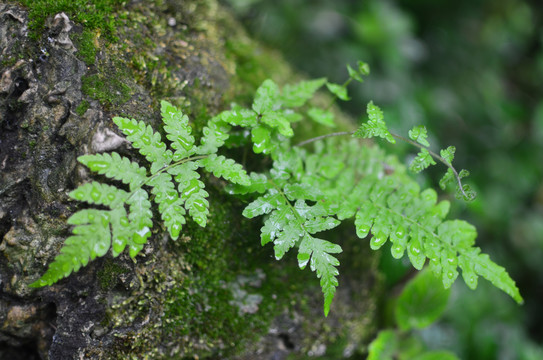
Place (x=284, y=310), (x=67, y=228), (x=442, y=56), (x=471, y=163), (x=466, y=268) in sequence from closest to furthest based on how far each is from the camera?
1. (x=67, y=228)
2. (x=466, y=268)
3. (x=284, y=310)
4. (x=471, y=163)
5. (x=442, y=56)

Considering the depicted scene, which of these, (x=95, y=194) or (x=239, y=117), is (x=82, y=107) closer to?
(x=95, y=194)

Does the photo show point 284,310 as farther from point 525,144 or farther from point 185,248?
point 525,144

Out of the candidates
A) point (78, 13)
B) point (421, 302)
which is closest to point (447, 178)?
point (421, 302)

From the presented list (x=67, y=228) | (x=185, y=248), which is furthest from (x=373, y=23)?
(x=67, y=228)

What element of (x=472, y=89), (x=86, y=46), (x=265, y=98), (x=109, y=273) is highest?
(x=86, y=46)

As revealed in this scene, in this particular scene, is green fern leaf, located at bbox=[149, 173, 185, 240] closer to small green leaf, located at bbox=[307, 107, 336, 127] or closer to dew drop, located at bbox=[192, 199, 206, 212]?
dew drop, located at bbox=[192, 199, 206, 212]

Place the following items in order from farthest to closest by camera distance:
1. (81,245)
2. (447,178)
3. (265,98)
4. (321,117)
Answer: (321,117)
(265,98)
(447,178)
(81,245)

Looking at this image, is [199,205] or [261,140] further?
[261,140]
